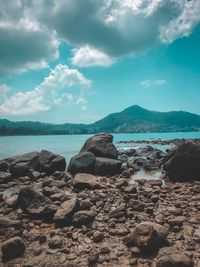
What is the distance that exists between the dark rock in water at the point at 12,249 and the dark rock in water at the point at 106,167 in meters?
13.6

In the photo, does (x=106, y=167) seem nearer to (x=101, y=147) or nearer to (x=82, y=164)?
(x=82, y=164)

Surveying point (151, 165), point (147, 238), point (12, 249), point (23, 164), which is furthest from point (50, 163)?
point (147, 238)

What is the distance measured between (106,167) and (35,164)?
19.4 ft

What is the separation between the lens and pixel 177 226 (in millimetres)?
8711

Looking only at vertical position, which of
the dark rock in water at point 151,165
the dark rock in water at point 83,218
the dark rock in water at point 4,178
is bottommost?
the dark rock in water at point 151,165

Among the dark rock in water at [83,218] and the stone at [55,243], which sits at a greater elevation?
the dark rock in water at [83,218]

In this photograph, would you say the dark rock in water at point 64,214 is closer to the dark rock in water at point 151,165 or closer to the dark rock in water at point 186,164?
the dark rock in water at point 186,164

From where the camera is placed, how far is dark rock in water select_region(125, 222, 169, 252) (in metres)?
7.17

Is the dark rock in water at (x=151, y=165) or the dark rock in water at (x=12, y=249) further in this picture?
the dark rock in water at (x=151, y=165)

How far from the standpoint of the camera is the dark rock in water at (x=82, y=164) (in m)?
21.0

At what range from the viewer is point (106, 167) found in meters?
21.2

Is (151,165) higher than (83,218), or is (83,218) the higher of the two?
(83,218)

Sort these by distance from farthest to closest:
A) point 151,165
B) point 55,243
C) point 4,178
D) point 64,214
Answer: point 151,165 → point 4,178 → point 64,214 → point 55,243

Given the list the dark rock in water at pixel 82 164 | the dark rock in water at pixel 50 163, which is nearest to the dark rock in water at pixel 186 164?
the dark rock in water at pixel 82 164
